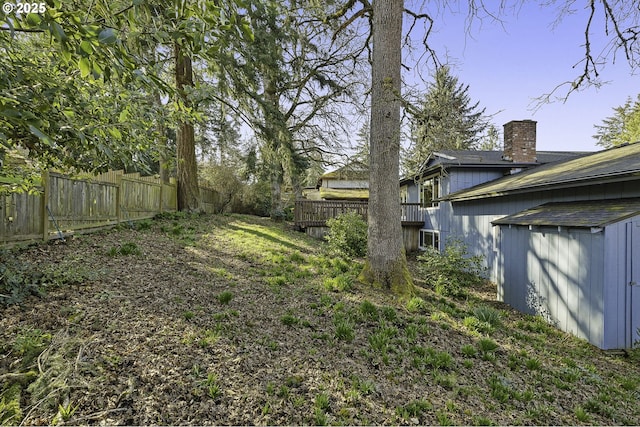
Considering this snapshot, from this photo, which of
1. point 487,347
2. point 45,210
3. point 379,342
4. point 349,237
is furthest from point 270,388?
point 349,237

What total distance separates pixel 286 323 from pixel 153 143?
303cm

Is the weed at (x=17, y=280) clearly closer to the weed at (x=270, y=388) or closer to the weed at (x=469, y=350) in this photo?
the weed at (x=270, y=388)

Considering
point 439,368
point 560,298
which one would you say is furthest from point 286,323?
point 560,298

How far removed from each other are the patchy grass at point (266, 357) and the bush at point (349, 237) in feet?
12.7

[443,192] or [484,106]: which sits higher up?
[484,106]

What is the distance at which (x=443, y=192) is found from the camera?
1266cm

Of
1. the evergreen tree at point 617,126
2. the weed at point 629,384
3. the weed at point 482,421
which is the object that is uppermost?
the evergreen tree at point 617,126

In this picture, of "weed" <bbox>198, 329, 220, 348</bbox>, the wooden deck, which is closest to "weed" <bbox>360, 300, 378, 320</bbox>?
"weed" <bbox>198, 329, 220, 348</bbox>

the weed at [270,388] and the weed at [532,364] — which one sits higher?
the weed at [270,388]

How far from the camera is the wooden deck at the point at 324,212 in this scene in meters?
14.7

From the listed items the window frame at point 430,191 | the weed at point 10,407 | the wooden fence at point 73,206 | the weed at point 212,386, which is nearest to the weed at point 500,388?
the weed at point 212,386

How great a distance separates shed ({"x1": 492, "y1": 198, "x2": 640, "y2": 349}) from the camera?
466 cm

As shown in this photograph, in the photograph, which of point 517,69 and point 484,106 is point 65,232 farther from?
point 484,106

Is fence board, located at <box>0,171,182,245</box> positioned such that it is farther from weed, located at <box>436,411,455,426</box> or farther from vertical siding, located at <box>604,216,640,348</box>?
vertical siding, located at <box>604,216,640,348</box>
